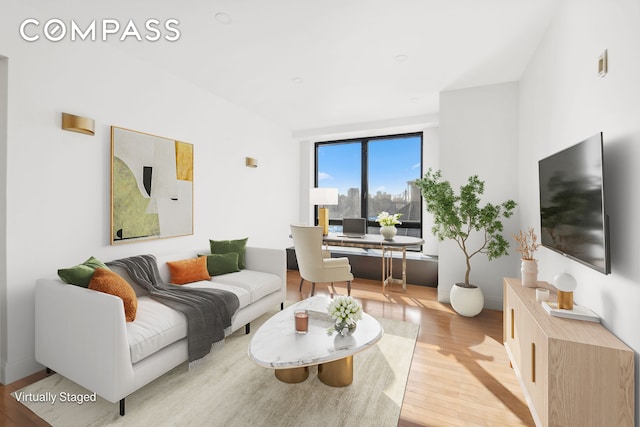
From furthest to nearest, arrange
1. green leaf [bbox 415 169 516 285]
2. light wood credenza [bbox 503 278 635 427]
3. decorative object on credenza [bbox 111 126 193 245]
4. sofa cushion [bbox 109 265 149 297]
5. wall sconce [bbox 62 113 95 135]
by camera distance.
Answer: green leaf [bbox 415 169 516 285] → decorative object on credenza [bbox 111 126 193 245] → sofa cushion [bbox 109 265 149 297] → wall sconce [bbox 62 113 95 135] → light wood credenza [bbox 503 278 635 427]

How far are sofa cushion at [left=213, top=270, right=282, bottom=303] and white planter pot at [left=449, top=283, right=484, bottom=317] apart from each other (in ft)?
6.58

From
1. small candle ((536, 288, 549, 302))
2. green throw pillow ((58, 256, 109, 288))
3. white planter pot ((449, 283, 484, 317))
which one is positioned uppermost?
green throw pillow ((58, 256, 109, 288))

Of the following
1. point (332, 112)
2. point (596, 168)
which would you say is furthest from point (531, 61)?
point (332, 112)

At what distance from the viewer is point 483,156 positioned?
12.0 ft

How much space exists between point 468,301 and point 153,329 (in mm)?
3035

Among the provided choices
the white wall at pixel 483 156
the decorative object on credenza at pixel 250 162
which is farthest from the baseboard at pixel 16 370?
the white wall at pixel 483 156

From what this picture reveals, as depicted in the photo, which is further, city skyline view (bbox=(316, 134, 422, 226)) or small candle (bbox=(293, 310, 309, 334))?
city skyline view (bbox=(316, 134, 422, 226))

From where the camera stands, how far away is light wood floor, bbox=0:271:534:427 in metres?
1.78

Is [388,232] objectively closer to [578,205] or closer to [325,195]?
[325,195]

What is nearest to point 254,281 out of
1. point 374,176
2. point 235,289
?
point 235,289

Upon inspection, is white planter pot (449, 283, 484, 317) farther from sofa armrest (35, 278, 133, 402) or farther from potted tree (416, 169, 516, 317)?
sofa armrest (35, 278, 133, 402)

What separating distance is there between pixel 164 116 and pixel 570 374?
3812 mm

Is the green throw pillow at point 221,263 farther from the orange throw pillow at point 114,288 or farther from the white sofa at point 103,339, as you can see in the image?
the orange throw pillow at point 114,288

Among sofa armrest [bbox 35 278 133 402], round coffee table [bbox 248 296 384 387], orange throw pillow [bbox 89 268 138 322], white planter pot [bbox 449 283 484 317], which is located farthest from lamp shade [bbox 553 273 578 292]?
orange throw pillow [bbox 89 268 138 322]
